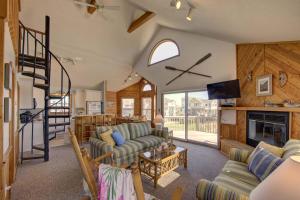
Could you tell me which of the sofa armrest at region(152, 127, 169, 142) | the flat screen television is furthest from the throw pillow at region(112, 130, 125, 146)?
the flat screen television

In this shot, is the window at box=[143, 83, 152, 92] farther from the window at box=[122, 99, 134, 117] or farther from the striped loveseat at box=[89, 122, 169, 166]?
the striped loveseat at box=[89, 122, 169, 166]

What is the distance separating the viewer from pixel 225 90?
4465mm

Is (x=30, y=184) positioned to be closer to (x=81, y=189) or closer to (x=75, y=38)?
(x=81, y=189)

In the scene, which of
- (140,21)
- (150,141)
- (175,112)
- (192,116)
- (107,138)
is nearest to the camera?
(107,138)

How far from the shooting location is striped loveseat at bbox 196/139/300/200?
1.48m

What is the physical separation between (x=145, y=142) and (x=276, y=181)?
3.19 m

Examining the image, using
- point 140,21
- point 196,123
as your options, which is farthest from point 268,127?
point 140,21

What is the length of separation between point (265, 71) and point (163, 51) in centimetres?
370

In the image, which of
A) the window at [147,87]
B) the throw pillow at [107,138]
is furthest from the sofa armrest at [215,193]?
the window at [147,87]

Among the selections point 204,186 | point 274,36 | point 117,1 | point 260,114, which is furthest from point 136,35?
point 204,186

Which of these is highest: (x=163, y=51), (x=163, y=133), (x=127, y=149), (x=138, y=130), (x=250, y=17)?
(x=163, y=51)

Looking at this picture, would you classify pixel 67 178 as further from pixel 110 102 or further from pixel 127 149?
pixel 110 102

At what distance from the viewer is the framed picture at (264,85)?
3695 millimetres

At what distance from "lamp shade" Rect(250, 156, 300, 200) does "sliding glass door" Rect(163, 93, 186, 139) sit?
5412mm
